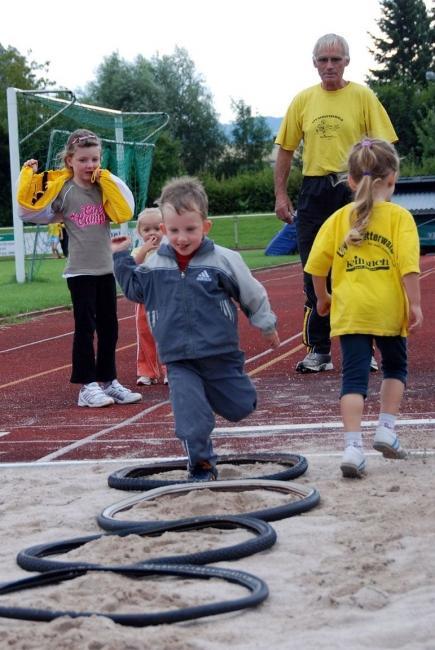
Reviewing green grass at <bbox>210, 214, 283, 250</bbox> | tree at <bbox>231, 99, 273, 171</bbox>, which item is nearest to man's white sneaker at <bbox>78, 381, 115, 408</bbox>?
green grass at <bbox>210, 214, 283, 250</bbox>

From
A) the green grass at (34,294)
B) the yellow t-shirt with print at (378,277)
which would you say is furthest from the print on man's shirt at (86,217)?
the green grass at (34,294)

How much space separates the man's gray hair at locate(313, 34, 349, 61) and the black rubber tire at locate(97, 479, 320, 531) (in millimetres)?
4507

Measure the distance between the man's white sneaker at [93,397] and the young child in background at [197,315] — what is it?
2.69m

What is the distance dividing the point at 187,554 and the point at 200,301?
5.57 ft

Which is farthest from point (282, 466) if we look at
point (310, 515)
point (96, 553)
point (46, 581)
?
point (46, 581)

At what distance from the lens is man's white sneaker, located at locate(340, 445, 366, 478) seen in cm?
539

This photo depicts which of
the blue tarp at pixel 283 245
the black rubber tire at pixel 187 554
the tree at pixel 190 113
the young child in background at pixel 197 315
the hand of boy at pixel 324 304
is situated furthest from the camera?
the tree at pixel 190 113

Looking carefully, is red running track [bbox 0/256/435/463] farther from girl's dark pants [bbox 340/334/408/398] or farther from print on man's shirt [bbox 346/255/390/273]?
print on man's shirt [bbox 346/255/390/273]

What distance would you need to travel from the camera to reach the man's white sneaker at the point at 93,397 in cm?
838

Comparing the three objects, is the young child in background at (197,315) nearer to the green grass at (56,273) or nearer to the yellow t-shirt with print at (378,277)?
the yellow t-shirt with print at (378,277)

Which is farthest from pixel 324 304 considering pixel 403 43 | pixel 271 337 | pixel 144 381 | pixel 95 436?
pixel 403 43

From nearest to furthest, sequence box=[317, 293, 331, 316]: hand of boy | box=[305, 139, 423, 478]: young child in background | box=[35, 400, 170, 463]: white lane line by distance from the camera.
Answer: box=[305, 139, 423, 478]: young child in background, box=[317, 293, 331, 316]: hand of boy, box=[35, 400, 170, 463]: white lane line

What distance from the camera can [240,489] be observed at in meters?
5.36

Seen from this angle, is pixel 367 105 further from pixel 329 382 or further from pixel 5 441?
pixel 5 441
